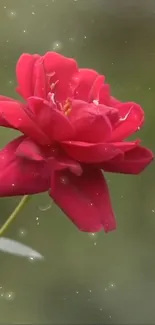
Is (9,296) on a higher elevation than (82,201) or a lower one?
lower

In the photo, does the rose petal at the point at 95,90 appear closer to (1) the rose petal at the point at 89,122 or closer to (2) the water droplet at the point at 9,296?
(1) the rose petal at the point at 89,122

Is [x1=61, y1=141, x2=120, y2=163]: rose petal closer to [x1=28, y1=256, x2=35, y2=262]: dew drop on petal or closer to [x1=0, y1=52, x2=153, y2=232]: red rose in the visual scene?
[x1=0, y1=52, x2=153, y2=232]: red rose

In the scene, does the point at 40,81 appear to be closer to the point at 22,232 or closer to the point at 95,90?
the point at 95,90

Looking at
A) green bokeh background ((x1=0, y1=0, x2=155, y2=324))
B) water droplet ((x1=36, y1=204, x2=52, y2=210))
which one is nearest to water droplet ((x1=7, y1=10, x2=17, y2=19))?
green bokeh background ((x1=0, y1=0, x2=155, y2=324))

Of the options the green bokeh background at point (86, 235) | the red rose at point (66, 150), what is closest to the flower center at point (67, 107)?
the red rose at point (66, 150)

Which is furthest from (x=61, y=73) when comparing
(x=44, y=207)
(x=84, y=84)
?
(x=44, y=207)
